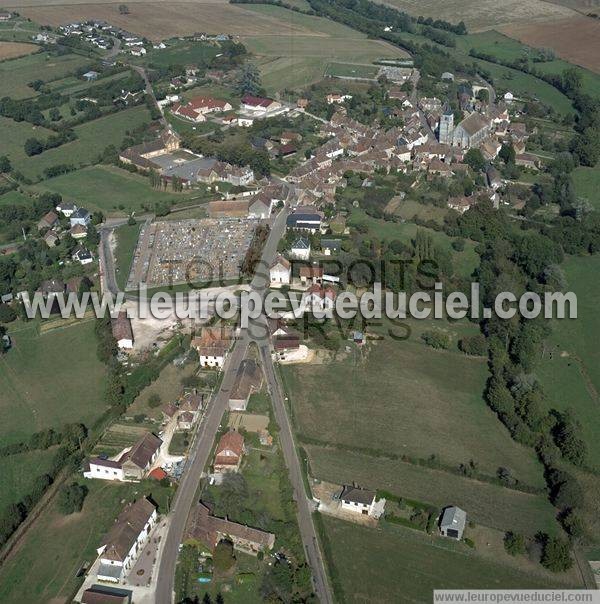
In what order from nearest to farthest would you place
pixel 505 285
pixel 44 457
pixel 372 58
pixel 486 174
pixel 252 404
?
pixel 44 457
pixel 252 404
pixel 505 285
pixel 486 174
pixel 372 58

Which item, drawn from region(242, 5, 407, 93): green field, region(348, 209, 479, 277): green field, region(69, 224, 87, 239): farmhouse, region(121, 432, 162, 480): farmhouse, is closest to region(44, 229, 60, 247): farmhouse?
region(69, 224, 87, 239): farmhouse

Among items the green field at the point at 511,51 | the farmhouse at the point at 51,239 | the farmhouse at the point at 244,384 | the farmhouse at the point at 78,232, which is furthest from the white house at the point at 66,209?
the green field at the point at 511,51

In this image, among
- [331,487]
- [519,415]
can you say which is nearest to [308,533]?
[331,487]

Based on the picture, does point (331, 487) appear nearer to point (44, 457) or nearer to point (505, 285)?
point (44, 457)

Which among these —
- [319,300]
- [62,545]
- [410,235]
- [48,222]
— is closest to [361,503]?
→ [62,545]

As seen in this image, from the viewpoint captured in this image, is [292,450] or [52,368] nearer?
[292,450]

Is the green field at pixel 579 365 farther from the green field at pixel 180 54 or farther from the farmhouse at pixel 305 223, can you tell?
the green field at pixel 180 54
